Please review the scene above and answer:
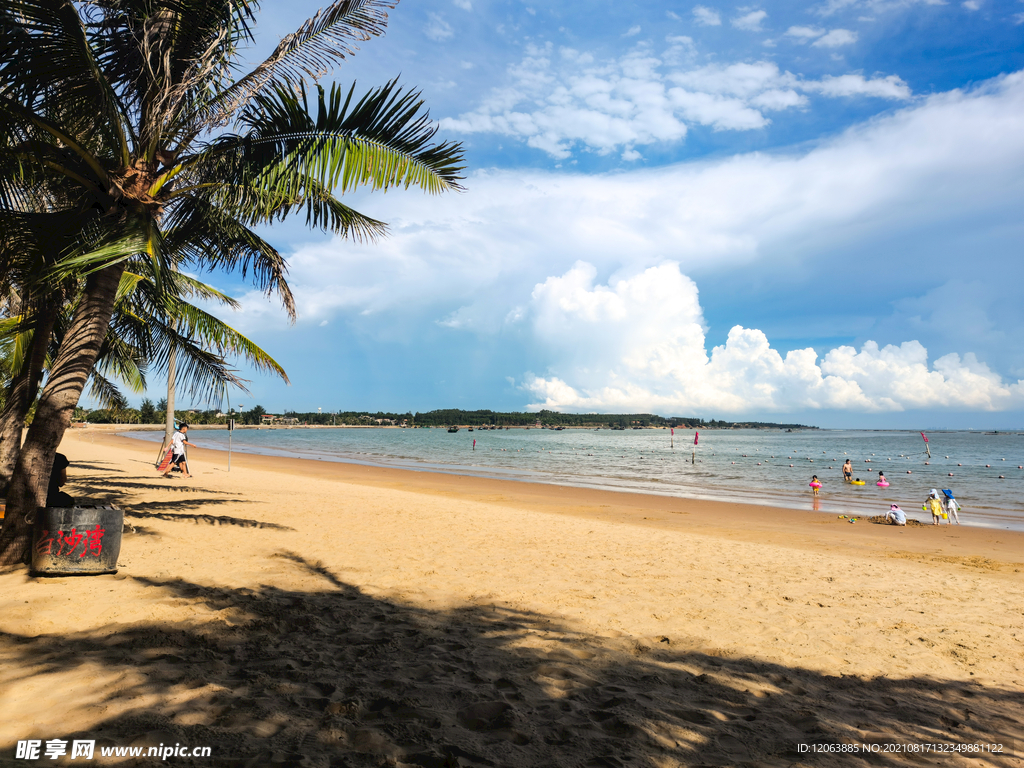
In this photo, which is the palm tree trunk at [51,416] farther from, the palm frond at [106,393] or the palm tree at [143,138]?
the palm frond at [106,393]

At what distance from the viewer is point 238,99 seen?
591cm

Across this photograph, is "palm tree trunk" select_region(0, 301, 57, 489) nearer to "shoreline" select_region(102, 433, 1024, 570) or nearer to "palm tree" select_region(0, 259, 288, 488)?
"palm tree" select_region(0, 259, 288, 488)

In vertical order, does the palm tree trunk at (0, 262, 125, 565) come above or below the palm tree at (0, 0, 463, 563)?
below

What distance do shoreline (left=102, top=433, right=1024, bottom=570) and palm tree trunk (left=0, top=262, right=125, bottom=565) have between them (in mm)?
11359

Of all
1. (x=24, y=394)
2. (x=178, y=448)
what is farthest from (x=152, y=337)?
(x=178, y=448)

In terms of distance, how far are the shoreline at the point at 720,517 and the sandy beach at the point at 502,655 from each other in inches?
146

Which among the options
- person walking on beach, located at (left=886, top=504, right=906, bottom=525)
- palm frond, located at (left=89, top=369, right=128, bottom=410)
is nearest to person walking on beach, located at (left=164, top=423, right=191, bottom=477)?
palm frond, located at (left=89, top=369, right=128, bottom=410)

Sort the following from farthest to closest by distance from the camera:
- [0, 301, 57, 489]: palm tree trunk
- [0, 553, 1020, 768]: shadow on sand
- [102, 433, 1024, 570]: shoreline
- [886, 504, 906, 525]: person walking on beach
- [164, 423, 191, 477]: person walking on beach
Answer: [164, 423, 191, 477]: person walking on beach
[886, 504, 906, 525]: person walking on beach
[102, 433, 1024, 570]: shoreline
[0, 301, 57, 489]: palm tree trunk
[0, 553, 1020, 768]: shadow on sand

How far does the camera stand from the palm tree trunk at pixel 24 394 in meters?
7.43

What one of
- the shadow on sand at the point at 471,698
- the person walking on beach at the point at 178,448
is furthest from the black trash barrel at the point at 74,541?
the person walking on beach at the point at 178,448

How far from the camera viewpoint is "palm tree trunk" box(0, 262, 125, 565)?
5320 millimetres

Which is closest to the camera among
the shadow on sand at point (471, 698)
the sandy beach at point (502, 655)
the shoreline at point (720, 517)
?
the shadow on sand at point (471, 698)

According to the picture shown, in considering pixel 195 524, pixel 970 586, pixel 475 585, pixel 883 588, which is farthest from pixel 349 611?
pixel 970 586

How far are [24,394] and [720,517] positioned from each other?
15.6m
